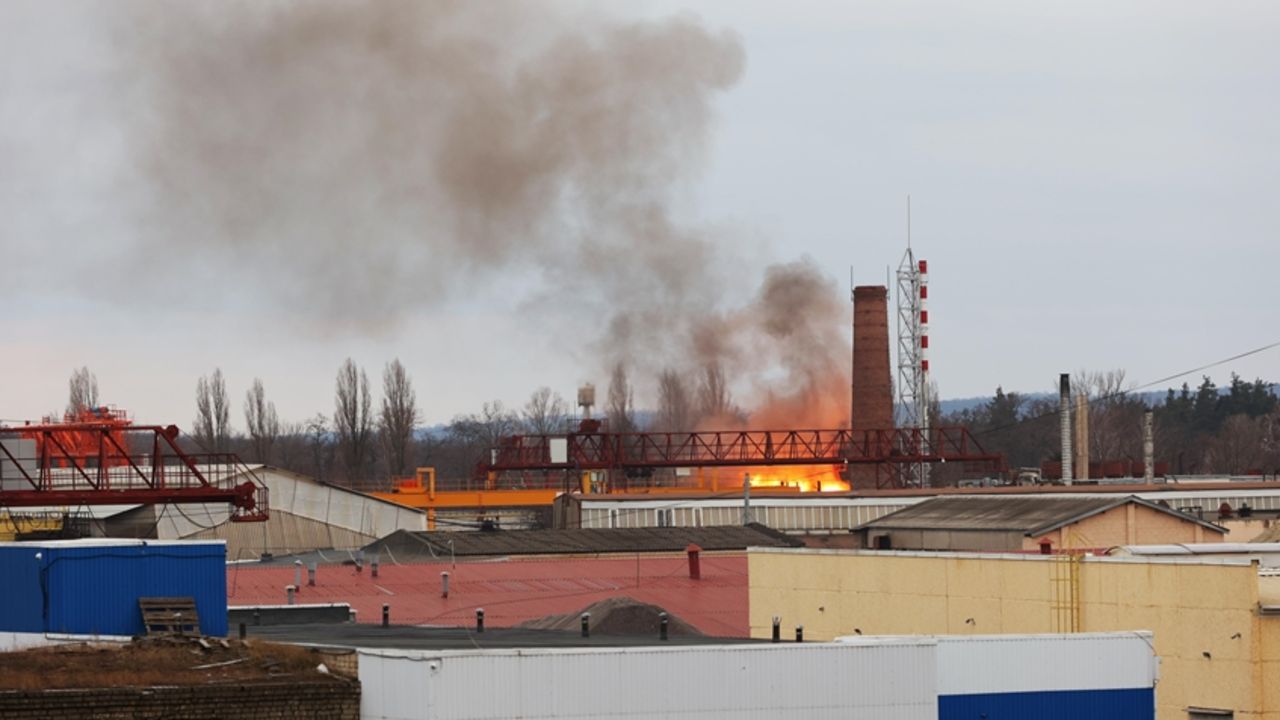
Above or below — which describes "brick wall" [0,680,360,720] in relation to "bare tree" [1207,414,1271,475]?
below

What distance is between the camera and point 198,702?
20297mm

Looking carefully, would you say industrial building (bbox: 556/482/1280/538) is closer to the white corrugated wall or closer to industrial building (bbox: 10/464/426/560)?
industrial building (bbox: 10/464/426/560)

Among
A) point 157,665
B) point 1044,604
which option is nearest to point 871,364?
point 1044,604

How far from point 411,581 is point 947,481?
283 ft

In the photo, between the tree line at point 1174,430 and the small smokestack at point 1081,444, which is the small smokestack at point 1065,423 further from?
the tree line at point 1174,430

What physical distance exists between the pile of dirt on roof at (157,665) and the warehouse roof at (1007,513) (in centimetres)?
2908

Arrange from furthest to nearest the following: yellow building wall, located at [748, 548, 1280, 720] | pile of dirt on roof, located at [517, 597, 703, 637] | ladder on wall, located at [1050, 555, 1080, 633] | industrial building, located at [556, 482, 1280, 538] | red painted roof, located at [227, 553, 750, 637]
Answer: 1. industrial building, located at [556, 482, 1280, 538]
2. red painted roof, located at [227, 553, 750, 637]
3. pile of dirt on roof, located at [517, 597, 703, 637]
4. ladder on wall, located at [1050, 555, 1080, 633]
5. yellow building wall, located at [748, 548, 1280, 720]

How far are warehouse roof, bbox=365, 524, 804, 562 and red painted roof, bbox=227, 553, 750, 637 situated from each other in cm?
177

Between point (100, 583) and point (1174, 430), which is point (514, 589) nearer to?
point (100, 583)

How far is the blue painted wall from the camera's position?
2456 centimetres

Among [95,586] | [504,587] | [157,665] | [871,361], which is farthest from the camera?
[871,361]

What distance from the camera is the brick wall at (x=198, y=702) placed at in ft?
64.3

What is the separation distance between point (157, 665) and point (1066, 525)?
3059 centimetres

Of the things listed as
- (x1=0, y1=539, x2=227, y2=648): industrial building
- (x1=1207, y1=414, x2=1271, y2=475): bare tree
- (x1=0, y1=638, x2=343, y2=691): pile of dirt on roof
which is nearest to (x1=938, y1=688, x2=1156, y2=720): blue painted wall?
(x1=0, y1=638, x2=343, y2=691): pile of dirt on roof
